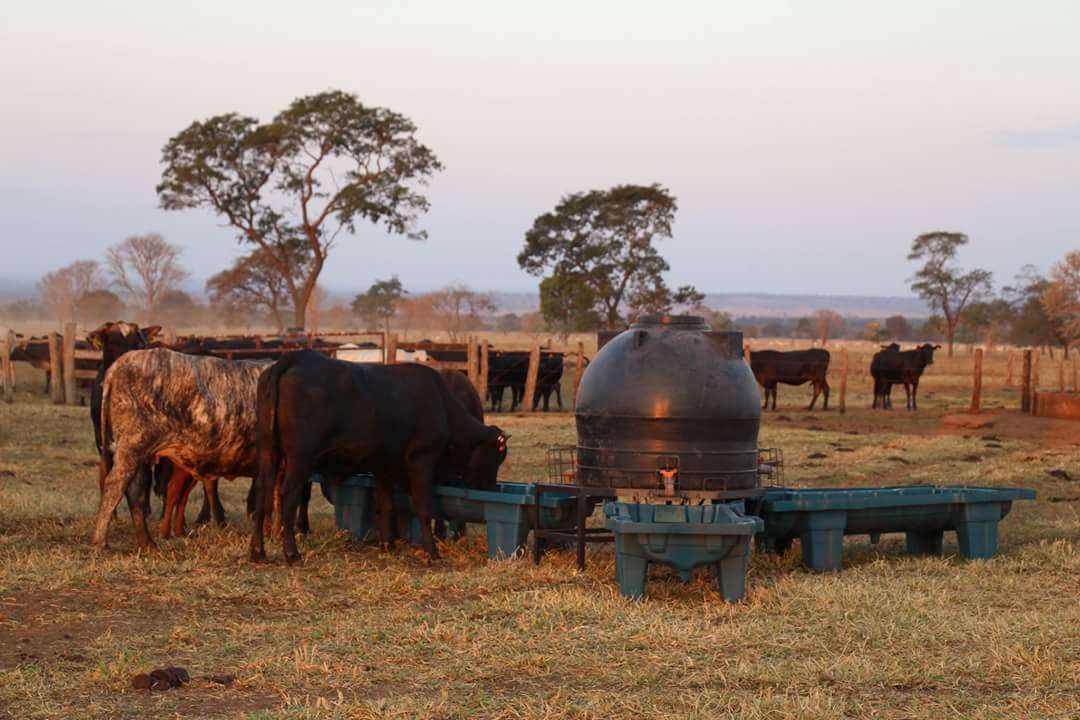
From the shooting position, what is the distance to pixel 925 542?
452 inches

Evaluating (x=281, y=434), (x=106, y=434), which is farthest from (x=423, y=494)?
(x=106, y=434)

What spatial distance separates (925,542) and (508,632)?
494 centimetres

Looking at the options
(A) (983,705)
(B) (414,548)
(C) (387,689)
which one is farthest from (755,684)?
(B) (414,548)

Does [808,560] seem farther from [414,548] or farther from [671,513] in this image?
[414,548]

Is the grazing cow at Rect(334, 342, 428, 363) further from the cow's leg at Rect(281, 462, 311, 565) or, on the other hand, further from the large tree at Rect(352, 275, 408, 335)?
the large tree at Rect(352, 275, 408, 335)

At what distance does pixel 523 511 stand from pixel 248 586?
2.29m

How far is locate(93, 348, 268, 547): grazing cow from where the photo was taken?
10984 millimetres

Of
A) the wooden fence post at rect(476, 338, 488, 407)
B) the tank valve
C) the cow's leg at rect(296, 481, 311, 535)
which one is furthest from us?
the wooden fence post at rect(476, 338, 488, 407)

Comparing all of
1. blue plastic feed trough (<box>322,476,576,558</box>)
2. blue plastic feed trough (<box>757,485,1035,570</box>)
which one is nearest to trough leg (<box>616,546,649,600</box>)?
blue plastic feed trough (<box>322,476,576,558</box>)

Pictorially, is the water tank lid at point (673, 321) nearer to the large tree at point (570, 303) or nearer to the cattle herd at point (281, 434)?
the cattle herd at point (281, 434)

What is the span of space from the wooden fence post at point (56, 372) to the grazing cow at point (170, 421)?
18540 mm

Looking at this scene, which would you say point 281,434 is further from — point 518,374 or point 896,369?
point 896,369

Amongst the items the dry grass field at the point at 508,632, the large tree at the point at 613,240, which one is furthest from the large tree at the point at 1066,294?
the dry grass field at the point at 508,632

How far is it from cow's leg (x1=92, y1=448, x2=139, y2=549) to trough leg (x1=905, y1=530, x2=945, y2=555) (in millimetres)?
6493
